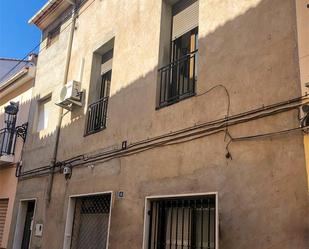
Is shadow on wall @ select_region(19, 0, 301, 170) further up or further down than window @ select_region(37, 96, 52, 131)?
further down

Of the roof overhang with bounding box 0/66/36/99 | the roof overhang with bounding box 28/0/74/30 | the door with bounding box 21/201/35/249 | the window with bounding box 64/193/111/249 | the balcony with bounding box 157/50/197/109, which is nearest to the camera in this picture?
the balcony with bounding box 157/50/197/109

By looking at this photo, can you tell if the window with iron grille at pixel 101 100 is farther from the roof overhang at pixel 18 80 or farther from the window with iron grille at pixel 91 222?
the roof overhang at pixel 18 80

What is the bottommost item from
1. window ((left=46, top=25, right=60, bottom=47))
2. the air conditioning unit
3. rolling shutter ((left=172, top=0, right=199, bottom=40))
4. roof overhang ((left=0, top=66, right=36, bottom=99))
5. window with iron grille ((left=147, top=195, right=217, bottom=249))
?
window with iron grille ((left=147, top=195, right=217, bottom=249))

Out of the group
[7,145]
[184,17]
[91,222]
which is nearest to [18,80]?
[7,145]

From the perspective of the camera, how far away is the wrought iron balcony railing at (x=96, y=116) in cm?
823

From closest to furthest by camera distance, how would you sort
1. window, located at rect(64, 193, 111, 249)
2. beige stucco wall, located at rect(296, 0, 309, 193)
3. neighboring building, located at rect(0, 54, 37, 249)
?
beige stucco wall, located at rect(296, 0, 309, 193), window, located at rect(64, 193, 111, 249), neighboring building, located at rect(0, 54, 37, 249)

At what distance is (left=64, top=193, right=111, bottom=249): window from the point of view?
7.39 m

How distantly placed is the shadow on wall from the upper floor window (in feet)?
0.67

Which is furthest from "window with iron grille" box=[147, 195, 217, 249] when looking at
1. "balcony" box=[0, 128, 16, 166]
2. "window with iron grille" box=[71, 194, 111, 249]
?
"balcony" box=[0, 128, 16, 166]

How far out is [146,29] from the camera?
7.47m

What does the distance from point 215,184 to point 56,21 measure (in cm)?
863

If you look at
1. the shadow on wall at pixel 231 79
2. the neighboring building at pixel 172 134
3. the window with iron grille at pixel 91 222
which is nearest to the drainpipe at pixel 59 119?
the neighboring building at pixel 172 134

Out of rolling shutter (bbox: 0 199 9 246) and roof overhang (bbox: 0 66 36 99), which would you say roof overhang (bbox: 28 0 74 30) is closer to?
roof overhang (bbox: 0 66 36 99)

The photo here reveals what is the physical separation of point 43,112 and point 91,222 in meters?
4.53
